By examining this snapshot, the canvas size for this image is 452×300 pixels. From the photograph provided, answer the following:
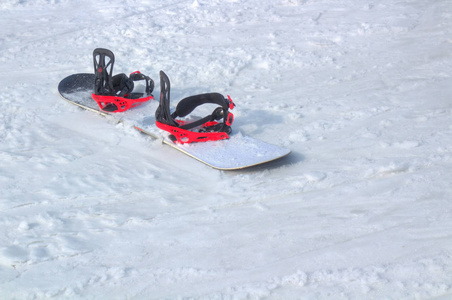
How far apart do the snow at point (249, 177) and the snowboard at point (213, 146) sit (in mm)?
111

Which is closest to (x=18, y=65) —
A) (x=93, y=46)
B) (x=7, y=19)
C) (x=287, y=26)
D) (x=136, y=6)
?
(x=93, y=46)

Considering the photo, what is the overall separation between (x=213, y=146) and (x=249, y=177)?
637mm

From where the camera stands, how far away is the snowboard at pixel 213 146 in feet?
15.5

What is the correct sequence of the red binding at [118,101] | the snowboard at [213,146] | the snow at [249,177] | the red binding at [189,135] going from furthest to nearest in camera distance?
the red binding at [118,101] < the red binding at [189,135] < the snowboard at [213,146] < the snow at [249,177]

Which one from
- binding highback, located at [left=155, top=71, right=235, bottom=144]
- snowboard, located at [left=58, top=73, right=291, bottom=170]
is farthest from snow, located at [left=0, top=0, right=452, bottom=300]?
binding highback, located at [left=155, top=71, right=235, bottom=144]

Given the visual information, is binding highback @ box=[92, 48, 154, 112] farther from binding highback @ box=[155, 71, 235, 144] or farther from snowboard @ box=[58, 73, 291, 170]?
binding highback @ box=[155, 71, 235, 144]

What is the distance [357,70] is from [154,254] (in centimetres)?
444

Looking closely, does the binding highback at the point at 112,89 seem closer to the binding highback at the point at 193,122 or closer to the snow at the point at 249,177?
the snow at the point at 249,177

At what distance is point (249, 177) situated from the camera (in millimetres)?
4570

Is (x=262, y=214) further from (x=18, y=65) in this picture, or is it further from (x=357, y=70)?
(x=18, y=65)

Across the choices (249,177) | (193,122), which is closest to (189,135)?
(193,122)

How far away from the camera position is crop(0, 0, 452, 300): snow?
131 inches

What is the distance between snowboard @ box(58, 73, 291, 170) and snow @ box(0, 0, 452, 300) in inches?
4.4

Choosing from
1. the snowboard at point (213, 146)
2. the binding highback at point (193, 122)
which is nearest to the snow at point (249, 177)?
the snowboard at point (213, 146)
